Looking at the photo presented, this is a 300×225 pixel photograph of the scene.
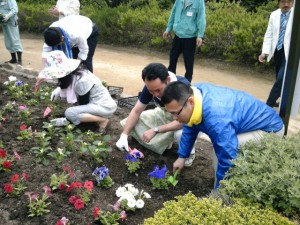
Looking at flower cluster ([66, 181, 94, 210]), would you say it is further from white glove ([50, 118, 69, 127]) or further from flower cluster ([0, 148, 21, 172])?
white glove ([50, 118, 69, 127])

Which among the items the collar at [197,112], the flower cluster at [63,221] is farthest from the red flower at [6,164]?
the collar at [197,112]

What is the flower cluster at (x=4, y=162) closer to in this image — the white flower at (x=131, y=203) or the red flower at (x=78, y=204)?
the red flower at (x=78, y=204)

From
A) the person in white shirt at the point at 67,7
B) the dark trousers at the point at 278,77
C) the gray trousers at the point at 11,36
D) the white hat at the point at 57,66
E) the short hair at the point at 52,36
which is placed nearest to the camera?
the white hat at the point at 57,66

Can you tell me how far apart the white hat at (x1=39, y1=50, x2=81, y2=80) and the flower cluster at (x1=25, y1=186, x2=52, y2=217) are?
3.96ft

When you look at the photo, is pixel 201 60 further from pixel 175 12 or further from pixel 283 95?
pixel 283 95

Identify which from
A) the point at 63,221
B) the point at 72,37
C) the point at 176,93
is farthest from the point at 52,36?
the point at 63,221

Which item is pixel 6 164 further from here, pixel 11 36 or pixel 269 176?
pixel 11 36

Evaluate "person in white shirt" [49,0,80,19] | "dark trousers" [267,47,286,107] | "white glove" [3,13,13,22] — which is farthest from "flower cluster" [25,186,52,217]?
"white glove" [3,13,13,22]

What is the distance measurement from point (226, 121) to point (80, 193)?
1261 mm

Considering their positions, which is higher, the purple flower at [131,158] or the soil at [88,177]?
the purple flower at [131,158]

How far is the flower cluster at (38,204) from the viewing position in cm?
271

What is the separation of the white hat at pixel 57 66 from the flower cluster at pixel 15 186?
41.2 inches

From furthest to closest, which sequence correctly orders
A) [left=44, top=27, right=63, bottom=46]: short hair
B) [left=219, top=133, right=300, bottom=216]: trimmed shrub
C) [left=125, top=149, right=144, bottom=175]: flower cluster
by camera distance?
[left=44, top=27, right=63, bottom=46]: short hair, [left=125, top=149, right=144, bottom=175]: flower cluster, [left=219, top=133, right=300, bottom=216]: trimmed shrub

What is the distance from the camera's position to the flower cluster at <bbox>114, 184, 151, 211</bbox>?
2.77 meters
